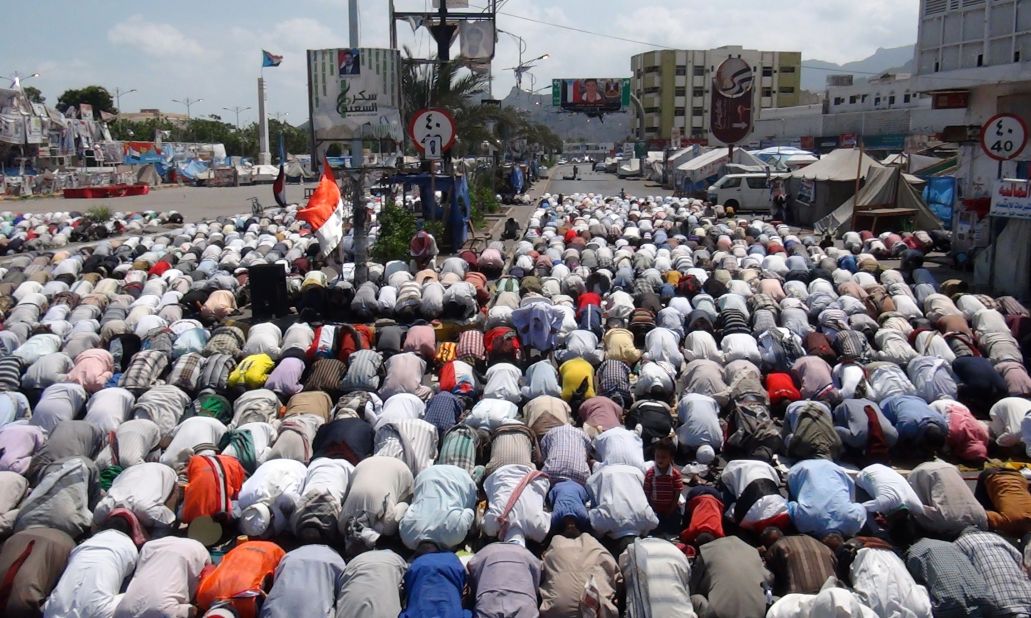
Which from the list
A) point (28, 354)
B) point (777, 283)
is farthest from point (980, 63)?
point (28, 354)

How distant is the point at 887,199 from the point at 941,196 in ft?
8.51

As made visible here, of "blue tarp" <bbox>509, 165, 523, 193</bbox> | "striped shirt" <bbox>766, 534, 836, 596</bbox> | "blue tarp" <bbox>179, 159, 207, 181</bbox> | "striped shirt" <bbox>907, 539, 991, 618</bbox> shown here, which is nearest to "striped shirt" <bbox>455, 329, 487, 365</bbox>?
"striped shirt" <bbox>766, 534, 836, 596</bbox>

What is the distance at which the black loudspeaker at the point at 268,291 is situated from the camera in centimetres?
1470

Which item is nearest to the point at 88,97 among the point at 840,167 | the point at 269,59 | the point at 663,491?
the point at 269,59

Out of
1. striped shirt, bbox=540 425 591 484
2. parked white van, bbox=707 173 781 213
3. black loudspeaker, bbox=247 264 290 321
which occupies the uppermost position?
parked white van, bbox=707 173 781 213

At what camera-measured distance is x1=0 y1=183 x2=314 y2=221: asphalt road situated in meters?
38.0

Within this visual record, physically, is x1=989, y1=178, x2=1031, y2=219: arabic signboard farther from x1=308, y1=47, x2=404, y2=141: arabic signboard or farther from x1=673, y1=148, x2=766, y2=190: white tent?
x1=673, y1=148, x2=766, y2=190: white tent

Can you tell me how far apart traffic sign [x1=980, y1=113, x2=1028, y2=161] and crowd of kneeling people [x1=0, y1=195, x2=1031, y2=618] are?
8.23 feet

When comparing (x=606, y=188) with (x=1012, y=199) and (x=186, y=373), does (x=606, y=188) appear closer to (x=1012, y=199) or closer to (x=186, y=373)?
(x=1012, y=199)

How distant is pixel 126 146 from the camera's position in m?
63.9

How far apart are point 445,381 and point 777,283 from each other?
22.8ft

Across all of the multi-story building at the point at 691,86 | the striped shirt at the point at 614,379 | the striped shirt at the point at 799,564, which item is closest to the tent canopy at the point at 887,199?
the striped shirt at the point at 614,379

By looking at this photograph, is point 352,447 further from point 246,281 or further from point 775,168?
point 775,168

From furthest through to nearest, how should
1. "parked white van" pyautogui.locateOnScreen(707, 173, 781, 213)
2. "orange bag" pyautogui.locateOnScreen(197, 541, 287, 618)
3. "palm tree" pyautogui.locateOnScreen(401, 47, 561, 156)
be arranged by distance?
"parked white van" pyautogui.locateOnScreen(707, 173, 781, 213)
"palm tree" pyautogui.locateOnScreen(401, 47, 561, 156)
"orange bag" pyautogui.locateOnScreen(197, 541, 287, 618)
